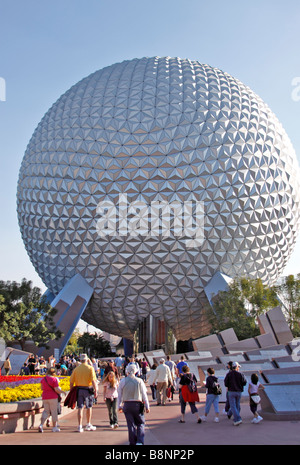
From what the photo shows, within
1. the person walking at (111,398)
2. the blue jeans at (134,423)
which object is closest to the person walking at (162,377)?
the person walking at (111,398)

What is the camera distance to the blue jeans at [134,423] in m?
6.84

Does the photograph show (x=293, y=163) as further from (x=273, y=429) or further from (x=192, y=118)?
(x=273, y=429)

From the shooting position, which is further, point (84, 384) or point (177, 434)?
point (84, 384)

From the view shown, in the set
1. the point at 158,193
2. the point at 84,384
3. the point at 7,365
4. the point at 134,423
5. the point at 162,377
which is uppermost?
the point at 158,193

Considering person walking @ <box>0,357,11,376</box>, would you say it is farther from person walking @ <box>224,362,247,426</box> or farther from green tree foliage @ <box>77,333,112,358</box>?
green tree foliage @ <box>77,333,112,358</box>

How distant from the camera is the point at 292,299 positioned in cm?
3116

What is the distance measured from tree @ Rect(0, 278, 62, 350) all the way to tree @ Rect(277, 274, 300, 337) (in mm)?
15117

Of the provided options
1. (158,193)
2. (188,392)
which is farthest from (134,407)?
(158,193)

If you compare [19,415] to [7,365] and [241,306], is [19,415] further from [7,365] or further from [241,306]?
[241,306]

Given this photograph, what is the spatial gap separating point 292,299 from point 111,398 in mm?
23960

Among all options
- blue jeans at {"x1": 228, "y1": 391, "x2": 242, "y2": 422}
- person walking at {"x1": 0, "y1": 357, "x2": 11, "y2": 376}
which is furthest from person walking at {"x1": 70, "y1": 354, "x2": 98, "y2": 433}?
person walking at {"x1": 0, "y1": 357, "x2": 11, "y2": 376}

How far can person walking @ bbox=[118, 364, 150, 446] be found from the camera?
6.86 metres
